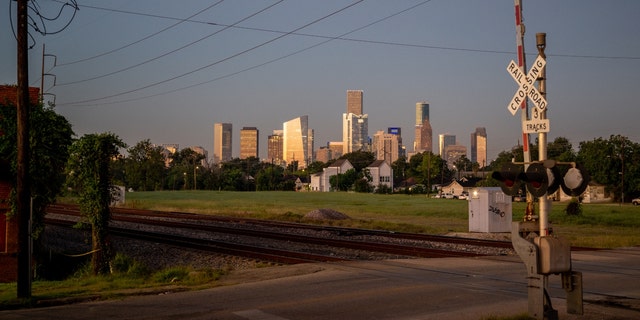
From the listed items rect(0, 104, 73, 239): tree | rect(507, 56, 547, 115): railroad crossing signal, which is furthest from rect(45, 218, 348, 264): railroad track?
rect(507, 56, 547, 115): railroad crossing signal

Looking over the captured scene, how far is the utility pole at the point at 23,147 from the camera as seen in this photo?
15.3 metres

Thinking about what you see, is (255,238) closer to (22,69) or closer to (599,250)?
(599,250)

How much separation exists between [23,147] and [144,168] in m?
149

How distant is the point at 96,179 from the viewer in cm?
1903

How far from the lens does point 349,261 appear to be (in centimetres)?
2098

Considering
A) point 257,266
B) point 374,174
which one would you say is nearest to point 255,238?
point 257,266

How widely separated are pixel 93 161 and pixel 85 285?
3.70 m

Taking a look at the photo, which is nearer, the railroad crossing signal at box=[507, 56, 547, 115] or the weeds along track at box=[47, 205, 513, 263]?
the railroad crossing signal at box=[507, 56, 547, 115]

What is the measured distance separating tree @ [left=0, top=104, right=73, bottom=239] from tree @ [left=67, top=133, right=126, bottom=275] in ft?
10.6

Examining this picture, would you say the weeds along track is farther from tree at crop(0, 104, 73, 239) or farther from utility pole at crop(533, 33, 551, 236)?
utility pole at crop(533, 33, 551, 236)

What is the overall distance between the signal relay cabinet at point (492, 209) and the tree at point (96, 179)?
64.5ft

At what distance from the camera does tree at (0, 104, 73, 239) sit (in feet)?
71.3

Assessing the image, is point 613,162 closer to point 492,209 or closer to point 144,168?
point 492,209

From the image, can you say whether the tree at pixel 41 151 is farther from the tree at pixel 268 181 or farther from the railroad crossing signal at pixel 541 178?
the tree at pixel 268 181
